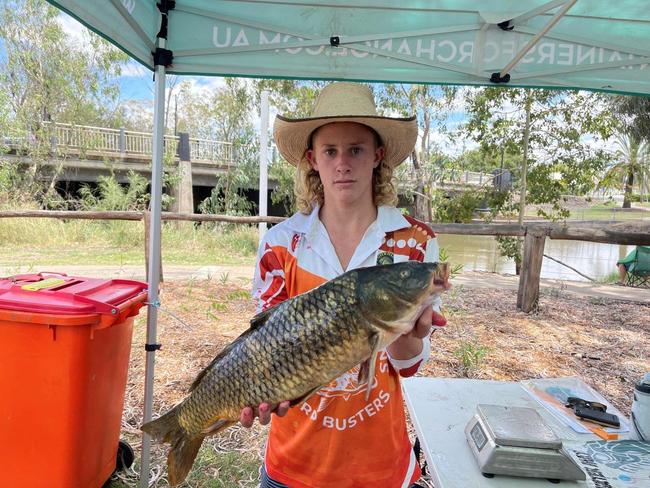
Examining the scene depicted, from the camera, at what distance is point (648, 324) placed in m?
5.71

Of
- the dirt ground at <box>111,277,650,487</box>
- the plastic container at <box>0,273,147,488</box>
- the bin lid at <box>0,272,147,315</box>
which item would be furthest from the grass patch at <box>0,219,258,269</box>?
the plastic container at <box>0,273,147,488</box>

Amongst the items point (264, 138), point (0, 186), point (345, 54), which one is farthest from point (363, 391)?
point (0, 186)

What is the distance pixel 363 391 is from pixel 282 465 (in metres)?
0.39

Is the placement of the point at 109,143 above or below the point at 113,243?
above

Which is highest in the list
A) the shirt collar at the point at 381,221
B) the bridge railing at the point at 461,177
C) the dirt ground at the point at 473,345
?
the bridge railing at the point at 461,177

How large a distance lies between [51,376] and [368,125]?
1.86 meters

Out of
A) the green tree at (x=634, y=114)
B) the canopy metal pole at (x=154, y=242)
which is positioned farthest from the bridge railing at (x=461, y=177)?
the canopy metal pole at (x=154, y=242)

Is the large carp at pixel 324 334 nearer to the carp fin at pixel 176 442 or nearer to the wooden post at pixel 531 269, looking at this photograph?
the carp fin at pixel 176 442

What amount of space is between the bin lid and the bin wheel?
3.71 ft

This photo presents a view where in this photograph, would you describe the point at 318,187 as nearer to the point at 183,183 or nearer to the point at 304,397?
the point at 304,397

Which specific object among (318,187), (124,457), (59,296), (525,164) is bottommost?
(124,457)

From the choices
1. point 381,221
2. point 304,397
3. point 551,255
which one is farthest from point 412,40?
point 551,255

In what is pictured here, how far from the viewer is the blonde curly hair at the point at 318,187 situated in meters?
1.77

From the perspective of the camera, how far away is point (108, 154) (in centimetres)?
1759
